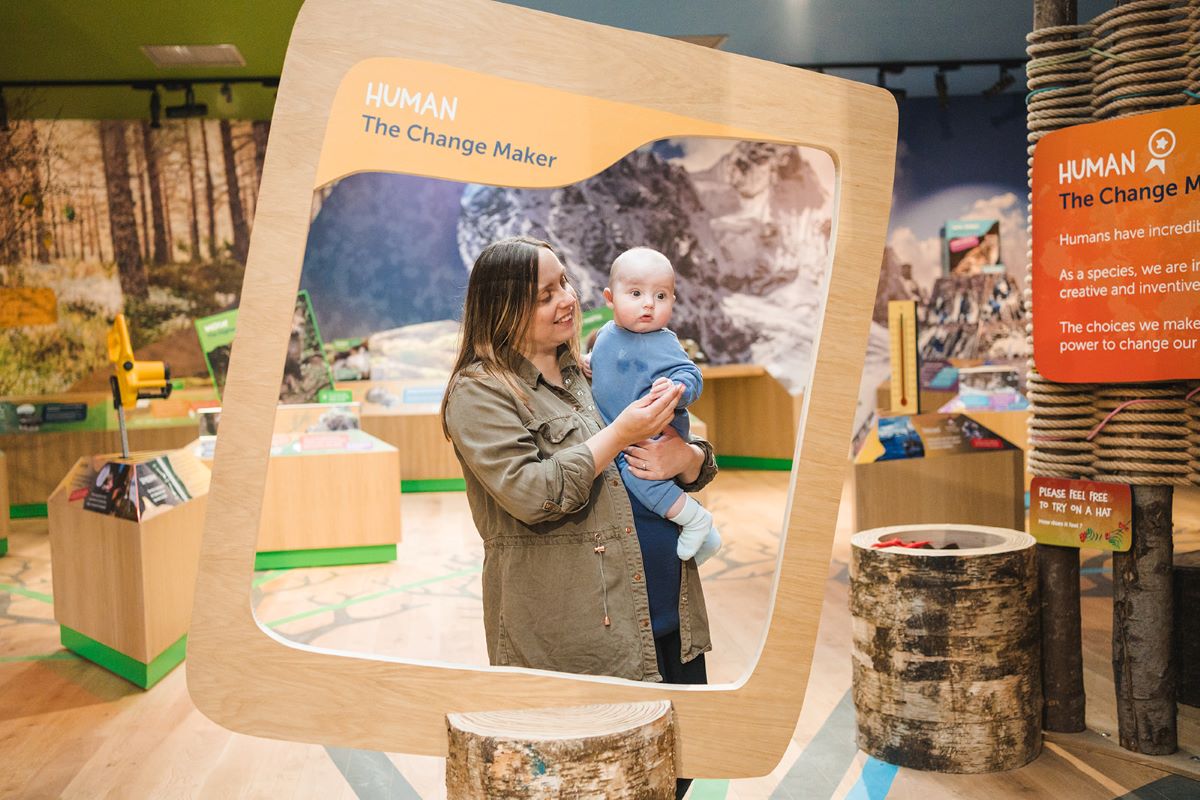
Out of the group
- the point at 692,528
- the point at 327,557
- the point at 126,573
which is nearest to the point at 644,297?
the point at 692,528

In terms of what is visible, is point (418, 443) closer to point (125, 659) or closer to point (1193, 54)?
point (125, 659)

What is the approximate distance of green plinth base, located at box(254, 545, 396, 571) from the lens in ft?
18.6

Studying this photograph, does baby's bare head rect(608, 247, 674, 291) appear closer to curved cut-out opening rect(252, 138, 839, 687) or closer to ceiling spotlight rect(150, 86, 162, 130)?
curved cut-out opening rect(252, 138, 839, 687)

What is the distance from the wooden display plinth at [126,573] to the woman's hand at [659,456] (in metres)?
2.85

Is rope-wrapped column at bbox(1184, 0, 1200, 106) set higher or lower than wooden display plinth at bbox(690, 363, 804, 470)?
higher

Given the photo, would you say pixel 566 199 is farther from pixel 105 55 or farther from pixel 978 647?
pixel 978 647

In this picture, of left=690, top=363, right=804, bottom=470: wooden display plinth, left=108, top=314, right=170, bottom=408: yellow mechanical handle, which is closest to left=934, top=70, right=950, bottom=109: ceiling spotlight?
left=690, top=363, right=804, bottom=470: wooden display plinth

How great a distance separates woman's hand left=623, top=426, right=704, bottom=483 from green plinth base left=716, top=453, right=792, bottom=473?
24.9 feet

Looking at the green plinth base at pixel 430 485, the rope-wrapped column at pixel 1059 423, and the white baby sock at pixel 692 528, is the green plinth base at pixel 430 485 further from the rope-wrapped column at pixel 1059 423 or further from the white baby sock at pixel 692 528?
the white baby sock at pixel 692 528

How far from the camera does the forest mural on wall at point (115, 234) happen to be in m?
8.68

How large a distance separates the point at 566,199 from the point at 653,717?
833cm

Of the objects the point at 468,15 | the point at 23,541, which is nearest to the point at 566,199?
the point at 23,541

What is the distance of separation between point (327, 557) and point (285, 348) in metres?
4.72

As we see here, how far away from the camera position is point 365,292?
365 inches
